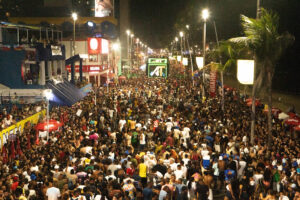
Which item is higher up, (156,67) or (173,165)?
(156,67)

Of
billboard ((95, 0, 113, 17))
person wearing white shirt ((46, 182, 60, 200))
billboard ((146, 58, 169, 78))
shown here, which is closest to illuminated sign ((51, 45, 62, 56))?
billboard ((146, 58, 169, 78))

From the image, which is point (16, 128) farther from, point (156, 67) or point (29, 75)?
point (29, 75)

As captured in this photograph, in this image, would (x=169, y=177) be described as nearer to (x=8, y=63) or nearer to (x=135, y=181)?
(x=135, y=181)

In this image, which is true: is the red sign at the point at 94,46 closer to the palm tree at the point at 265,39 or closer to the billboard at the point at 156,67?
the billboard at the point at 156,67

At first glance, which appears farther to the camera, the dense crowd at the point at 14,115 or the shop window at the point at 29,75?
the shop window at the point at 29,75

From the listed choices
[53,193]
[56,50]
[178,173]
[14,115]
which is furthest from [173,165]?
[56,50]

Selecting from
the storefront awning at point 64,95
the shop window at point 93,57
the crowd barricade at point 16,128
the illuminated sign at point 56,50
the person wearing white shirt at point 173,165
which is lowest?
the crowd barricade at point 16,128

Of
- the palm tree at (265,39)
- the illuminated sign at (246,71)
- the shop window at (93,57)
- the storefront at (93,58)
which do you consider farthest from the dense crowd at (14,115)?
the shop window at (93,57)

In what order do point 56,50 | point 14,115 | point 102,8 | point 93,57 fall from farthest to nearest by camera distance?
point 102,8
point 93,57
point 56,50
point 14,115

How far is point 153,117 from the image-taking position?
20.4m

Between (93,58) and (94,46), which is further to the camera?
(93,58)

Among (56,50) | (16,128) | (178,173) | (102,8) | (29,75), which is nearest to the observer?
(178,173)

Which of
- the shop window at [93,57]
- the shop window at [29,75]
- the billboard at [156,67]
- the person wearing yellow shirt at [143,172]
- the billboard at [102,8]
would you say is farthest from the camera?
the billboard at [102,8]

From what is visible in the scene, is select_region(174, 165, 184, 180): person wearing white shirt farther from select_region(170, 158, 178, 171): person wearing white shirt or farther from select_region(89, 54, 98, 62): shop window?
select_region(89, 54, 98, 62): shop window
